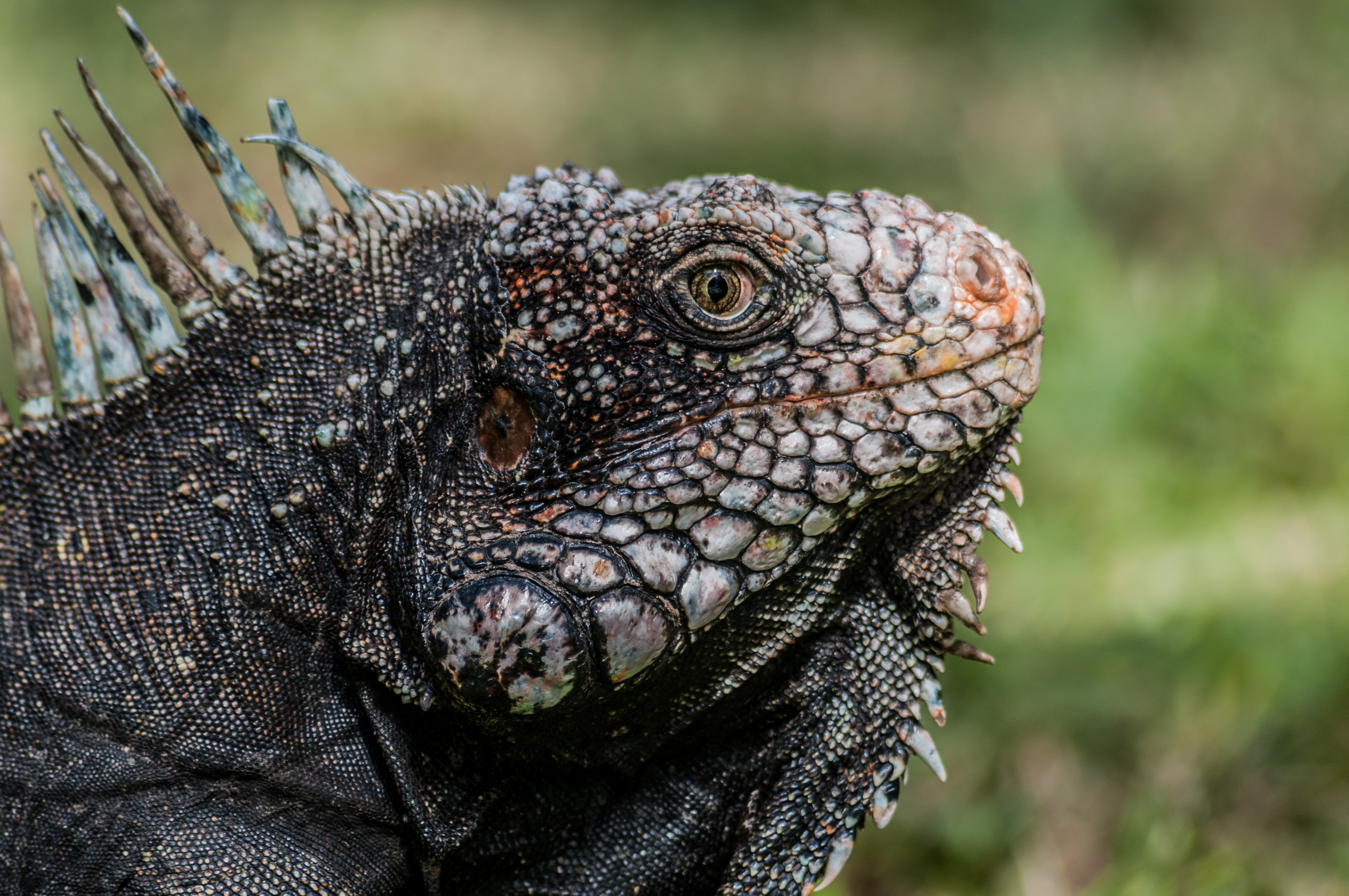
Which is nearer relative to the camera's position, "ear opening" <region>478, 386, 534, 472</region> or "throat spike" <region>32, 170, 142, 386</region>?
"ear opening" <region>478, 386, 534, 472</region>

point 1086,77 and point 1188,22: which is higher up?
point 1188,22

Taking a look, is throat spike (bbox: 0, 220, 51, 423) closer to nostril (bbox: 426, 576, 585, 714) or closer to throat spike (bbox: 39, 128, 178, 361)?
throat spike (bbox: 39, 128, 178, 361)

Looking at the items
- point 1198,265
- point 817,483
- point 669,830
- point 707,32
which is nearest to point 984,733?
point 669,830

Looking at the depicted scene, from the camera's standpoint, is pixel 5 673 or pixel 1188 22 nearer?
pixel 5 673

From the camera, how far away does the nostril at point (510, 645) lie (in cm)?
246

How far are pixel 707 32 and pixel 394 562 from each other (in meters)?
10.2

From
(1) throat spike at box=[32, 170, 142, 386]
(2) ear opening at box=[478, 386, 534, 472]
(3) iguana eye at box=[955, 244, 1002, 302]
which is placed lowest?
(2) ear opening at box=[478, 386, 534, 472]

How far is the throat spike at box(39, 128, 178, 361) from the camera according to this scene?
281 cm

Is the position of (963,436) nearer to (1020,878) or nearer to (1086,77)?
(1020,878)

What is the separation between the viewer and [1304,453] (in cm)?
628

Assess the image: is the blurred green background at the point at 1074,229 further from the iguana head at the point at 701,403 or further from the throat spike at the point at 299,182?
the throat spike at the point at 299,182

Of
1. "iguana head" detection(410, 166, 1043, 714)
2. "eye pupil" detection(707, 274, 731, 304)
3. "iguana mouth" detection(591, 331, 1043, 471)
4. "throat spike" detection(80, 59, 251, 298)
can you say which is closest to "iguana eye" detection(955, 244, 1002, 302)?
"iguana head" detection(410, 166, 1043, 714)

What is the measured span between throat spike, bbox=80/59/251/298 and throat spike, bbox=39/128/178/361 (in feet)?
0.38

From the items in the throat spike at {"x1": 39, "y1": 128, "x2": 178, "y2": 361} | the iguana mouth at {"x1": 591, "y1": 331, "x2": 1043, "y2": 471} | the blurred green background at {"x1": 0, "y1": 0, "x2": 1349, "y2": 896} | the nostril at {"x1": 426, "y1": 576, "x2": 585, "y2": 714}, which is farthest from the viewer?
the blurred green background at {"x1": 0, "y1": 0, "x2": 1349, "y2": 896}
